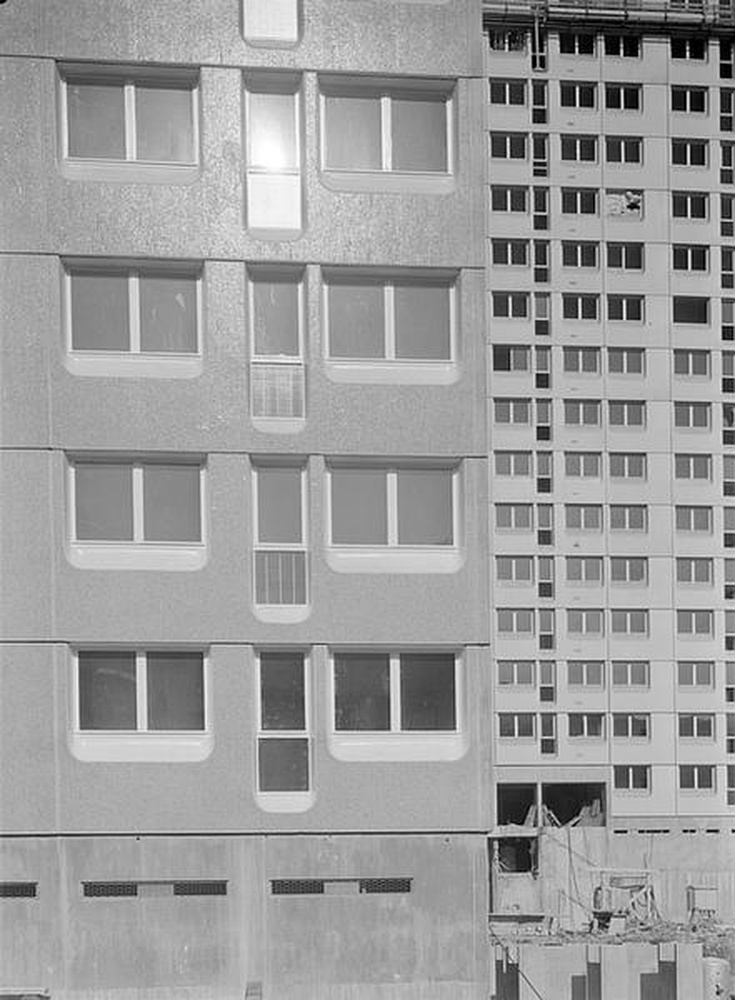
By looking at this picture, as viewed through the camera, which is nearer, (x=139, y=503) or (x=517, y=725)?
(x=139, y=503)

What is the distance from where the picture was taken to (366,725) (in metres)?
4.39

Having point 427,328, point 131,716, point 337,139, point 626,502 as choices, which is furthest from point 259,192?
point 626,502

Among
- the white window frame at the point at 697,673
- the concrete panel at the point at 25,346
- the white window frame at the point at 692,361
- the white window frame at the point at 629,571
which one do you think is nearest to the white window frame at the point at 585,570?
the white window frame at the point at 629,571

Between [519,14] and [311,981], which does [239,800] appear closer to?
[311,981]

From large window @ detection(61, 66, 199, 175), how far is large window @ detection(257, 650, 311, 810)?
5.61 ft

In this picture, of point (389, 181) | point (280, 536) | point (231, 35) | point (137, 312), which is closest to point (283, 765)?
point (280, 536)

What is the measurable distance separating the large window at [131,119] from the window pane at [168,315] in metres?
0.40

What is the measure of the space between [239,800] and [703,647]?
18201mm

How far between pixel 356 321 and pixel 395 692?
1276mm

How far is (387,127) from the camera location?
14.3 feet

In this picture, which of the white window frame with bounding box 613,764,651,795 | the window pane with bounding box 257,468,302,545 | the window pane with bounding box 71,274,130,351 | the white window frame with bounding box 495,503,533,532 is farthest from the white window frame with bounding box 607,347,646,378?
the window pane with bounding box 71,274,130,351

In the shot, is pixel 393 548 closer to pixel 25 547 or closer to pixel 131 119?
pixel 25 547

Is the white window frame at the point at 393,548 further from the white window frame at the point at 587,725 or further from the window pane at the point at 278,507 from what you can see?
the white window frame at the point at 587,725

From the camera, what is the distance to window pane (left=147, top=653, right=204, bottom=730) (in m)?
4.31
